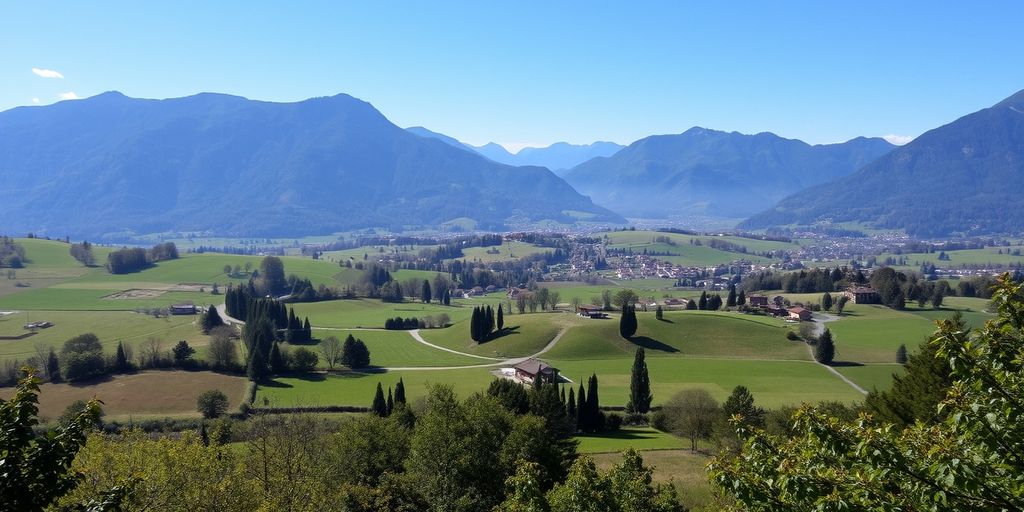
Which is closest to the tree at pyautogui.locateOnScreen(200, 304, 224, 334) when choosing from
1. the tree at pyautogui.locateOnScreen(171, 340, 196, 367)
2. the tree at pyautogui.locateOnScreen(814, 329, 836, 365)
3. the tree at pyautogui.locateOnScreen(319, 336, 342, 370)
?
the tree at pyautogui.locateOnScreen(171, 340, 196, 367)

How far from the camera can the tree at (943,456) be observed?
28.6 ft

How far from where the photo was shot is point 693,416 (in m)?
54.6

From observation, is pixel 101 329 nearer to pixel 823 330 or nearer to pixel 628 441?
pixel 628 441

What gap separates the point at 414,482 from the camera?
2983 centimetres

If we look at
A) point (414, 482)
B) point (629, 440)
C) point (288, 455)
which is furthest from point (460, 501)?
point (629, 440)

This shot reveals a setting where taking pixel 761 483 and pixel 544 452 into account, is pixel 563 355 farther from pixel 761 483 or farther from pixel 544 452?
pixel 761 483

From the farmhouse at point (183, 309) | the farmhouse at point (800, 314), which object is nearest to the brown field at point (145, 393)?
the farmhouse at point (183, 309)

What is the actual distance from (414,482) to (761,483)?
883 inches

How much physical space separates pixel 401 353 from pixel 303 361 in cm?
1650

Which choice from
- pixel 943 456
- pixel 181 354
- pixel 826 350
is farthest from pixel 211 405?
pixel 826 350

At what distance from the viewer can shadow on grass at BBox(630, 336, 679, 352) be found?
95562 mm

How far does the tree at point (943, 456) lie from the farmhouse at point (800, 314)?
110 meters

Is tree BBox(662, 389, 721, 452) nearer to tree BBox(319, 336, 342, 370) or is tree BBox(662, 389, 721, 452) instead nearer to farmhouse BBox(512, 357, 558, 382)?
farmhouse BBox(512, 357, 558, 382)

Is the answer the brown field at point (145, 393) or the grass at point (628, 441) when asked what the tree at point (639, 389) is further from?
the brown field at point (145, 393)
